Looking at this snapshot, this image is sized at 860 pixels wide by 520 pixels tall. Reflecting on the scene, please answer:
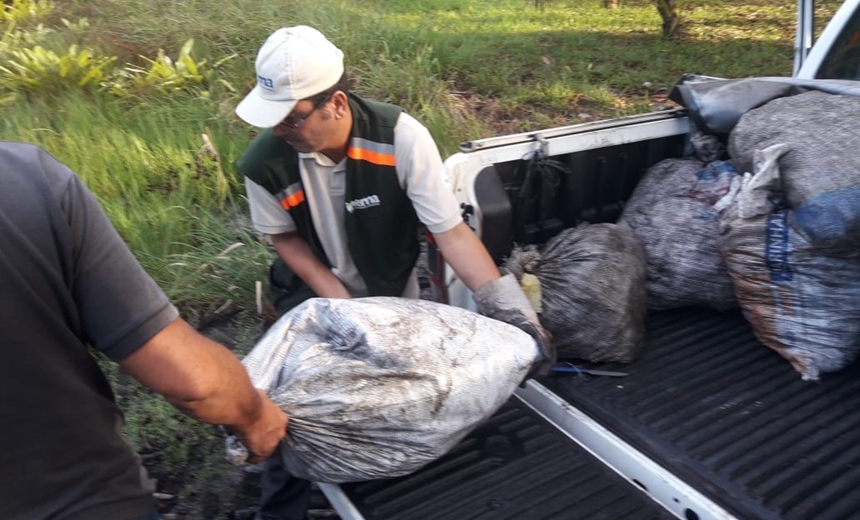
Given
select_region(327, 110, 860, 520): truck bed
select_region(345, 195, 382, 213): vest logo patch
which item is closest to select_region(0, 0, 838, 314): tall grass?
select_region(345, 195, 382, 213): vest logo patch

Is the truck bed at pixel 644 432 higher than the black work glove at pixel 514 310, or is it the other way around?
the black work glove at pixel 514 310

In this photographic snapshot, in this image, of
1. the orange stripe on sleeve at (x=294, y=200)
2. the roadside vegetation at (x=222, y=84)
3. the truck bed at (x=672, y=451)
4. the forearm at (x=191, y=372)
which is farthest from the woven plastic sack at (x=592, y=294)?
→ the roadside vegetation at (x=222, y=84)

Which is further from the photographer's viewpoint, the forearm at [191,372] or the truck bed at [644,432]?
the truck bed at [644,432]

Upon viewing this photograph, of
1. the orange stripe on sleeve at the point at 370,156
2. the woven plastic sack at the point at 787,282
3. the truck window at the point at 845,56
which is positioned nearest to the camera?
the woven plastic sack at the point at 787,282

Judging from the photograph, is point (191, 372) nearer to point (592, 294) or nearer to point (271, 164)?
point (271, 164)

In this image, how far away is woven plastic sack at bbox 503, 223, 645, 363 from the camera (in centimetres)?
216

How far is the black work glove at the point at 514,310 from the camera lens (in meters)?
1.98

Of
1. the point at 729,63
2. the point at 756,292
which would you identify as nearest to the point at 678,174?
the point at 756,292

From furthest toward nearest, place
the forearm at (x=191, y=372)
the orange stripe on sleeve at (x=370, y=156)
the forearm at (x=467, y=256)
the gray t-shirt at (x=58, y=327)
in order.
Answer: the orange stripe on sleeve at (x=370, y=156) < the forearm at (x=467, y=256) < the forearm at (x=191, y=372) < the gray t-shirt at (x=58, y=327)

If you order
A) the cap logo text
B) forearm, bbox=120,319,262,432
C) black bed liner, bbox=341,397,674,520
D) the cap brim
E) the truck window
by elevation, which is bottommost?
black bed liner, bbox=341,397,674,520

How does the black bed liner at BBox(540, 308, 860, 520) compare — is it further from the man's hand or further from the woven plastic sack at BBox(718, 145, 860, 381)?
the man's hand

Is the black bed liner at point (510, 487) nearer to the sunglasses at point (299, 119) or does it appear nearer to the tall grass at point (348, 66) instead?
the sunglasses at point (299, 119)

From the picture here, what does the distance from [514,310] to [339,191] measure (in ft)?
2.45

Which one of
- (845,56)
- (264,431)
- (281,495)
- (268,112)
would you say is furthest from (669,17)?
(264,431)
